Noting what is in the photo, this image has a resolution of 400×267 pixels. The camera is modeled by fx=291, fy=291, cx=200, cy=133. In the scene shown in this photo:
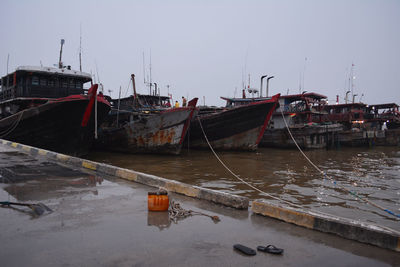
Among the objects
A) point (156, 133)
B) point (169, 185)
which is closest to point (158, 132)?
point (156, 133)

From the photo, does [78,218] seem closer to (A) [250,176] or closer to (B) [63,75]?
(A) [250,176]

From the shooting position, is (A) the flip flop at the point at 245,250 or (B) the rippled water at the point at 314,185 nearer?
(A) the flip flop at the point at 245,250

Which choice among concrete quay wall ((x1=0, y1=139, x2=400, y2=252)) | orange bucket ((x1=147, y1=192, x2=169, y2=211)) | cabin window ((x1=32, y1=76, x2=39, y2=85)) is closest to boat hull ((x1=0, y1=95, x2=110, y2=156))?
cabin window ((x1=32, y1=76, x2=39, y2=85))

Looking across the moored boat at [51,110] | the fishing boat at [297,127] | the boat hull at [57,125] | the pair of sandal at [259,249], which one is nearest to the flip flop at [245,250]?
the pair of sandal at [259,249]

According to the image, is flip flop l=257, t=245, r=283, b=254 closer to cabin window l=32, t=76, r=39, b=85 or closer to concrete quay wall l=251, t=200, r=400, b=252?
concrete quay wall l=251, t=200, r=400, b=252

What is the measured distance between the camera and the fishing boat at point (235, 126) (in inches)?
681

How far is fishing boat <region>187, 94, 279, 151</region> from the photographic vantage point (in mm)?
17297

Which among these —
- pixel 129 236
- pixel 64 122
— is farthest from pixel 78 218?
pixel 64 122

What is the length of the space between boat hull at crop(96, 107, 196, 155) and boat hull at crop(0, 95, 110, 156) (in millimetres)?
2303

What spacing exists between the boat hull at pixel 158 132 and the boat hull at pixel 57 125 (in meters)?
2.30

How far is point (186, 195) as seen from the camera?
492cm

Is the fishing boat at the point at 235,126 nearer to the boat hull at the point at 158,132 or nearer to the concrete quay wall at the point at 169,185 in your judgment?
the boat hull at the point at 158,132

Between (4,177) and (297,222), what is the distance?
5717 mm

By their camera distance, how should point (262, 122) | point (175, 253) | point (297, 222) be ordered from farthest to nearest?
point (262, 122)
point (297, 222)
point (175, 253)
